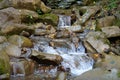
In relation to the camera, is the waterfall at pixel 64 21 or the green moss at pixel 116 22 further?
the waterfall at pixel 64 21

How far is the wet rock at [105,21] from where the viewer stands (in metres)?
11.0

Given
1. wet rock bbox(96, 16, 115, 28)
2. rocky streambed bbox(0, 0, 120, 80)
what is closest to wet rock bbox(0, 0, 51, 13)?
rocky streambed bbox(0, 0, 120, 80)

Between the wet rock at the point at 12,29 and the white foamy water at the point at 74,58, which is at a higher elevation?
the wet rock at the point at 12,29

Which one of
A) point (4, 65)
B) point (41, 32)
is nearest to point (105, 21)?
point (41, 32)

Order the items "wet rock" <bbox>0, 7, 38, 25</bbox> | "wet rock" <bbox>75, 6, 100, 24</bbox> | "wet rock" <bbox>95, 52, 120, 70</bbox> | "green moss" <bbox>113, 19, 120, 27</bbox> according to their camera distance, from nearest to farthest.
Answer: "wet rock" <bbox>95, 52, 120, 70</bbox> → "wet rock" <bbox>0, 7, 38, 25</bbox> → "green moss" <bbox>113, 19, 120, 27</bbox> → "wet rock" <bbox>75, 6, 100, 24</bbox>

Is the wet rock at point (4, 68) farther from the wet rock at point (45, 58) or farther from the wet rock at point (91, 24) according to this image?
the wet rock at point (91, 24)

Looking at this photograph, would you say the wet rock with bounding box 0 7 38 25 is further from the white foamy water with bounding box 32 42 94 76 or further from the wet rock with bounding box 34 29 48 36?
the white foamy water with bounding box 32 42 94 76

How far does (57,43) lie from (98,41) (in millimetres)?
1333

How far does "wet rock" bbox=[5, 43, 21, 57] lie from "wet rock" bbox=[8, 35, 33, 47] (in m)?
0.31

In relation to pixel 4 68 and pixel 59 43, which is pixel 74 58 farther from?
pixel 4 68


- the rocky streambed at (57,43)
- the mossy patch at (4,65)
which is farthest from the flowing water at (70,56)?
the mossy patch at (4,65)

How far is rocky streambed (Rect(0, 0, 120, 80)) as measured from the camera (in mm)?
7258

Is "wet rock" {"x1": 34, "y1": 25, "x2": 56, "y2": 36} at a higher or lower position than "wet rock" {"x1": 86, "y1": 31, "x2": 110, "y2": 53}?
higher

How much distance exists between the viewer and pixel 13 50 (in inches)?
321
